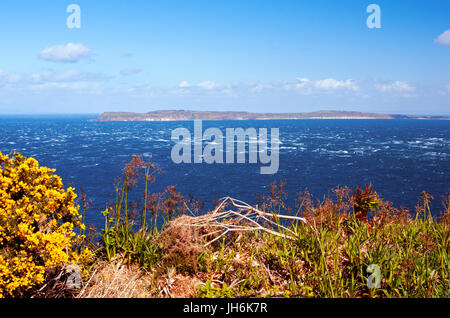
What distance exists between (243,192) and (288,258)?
41.8m

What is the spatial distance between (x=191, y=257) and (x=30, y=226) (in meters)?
2.65

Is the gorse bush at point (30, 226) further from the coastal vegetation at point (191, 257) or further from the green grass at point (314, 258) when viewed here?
the green grass at point (314, 258)

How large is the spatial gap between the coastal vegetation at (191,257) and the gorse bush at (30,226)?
0.05ft

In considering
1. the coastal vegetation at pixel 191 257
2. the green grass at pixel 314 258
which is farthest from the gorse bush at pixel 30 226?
the green grass at pixel 314 258

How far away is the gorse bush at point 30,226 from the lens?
4637 millimetres

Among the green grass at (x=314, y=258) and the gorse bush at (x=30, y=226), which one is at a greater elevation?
the gorse bush at (x=30, y=226)

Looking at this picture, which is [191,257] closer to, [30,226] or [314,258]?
[314,258]

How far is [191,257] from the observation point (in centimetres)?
547

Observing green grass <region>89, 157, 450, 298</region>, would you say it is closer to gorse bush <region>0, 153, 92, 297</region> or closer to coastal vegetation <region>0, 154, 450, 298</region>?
coastal vegetation <region>0, 154, 450, 298</region>

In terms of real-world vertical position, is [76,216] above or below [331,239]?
above

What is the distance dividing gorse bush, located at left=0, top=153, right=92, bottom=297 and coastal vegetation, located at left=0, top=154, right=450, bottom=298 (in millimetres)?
16

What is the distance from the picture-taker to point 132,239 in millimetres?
5848
